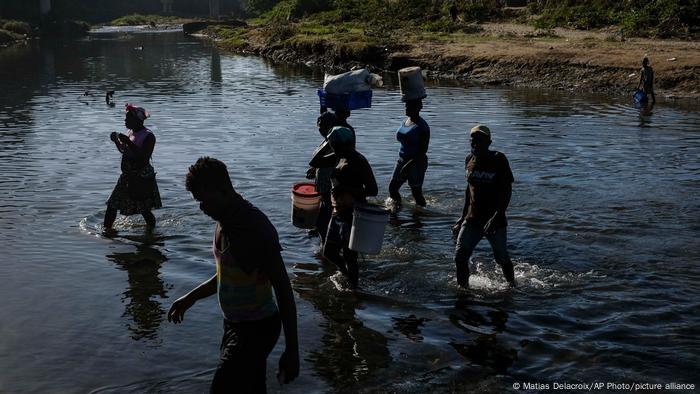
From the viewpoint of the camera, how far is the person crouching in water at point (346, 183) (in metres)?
8.03

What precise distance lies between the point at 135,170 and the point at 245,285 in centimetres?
597

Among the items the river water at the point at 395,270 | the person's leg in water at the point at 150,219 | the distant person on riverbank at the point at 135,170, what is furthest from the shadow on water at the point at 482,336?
the person's leg in water at the point at 150,219

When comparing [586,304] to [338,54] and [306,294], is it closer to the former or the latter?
[306,294]

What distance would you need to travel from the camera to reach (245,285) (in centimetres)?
483

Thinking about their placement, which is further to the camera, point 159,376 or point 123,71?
Result: point 123,71

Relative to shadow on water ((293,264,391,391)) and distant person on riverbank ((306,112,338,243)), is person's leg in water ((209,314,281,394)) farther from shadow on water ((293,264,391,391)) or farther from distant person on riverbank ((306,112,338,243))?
distant person on riverbank ((306,112,338,243))

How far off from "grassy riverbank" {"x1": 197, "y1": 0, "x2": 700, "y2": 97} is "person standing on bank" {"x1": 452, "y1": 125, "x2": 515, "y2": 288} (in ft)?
61.9

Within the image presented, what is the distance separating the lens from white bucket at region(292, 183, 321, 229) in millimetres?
9336

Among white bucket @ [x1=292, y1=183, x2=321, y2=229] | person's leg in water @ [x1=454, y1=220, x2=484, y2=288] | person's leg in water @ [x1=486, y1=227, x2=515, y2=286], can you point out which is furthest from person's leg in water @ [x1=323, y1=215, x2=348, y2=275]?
person's leg in water @ [x1=486, y1=227, x2=515, y2=286]

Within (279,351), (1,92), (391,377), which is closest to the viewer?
(391,377)

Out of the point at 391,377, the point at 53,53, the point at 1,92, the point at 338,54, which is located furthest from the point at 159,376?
the point at 53,53

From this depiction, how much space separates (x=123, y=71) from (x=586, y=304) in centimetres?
3546

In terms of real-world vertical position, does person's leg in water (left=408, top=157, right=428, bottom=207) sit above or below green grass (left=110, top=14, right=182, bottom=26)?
below

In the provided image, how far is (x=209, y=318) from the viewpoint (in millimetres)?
8023
